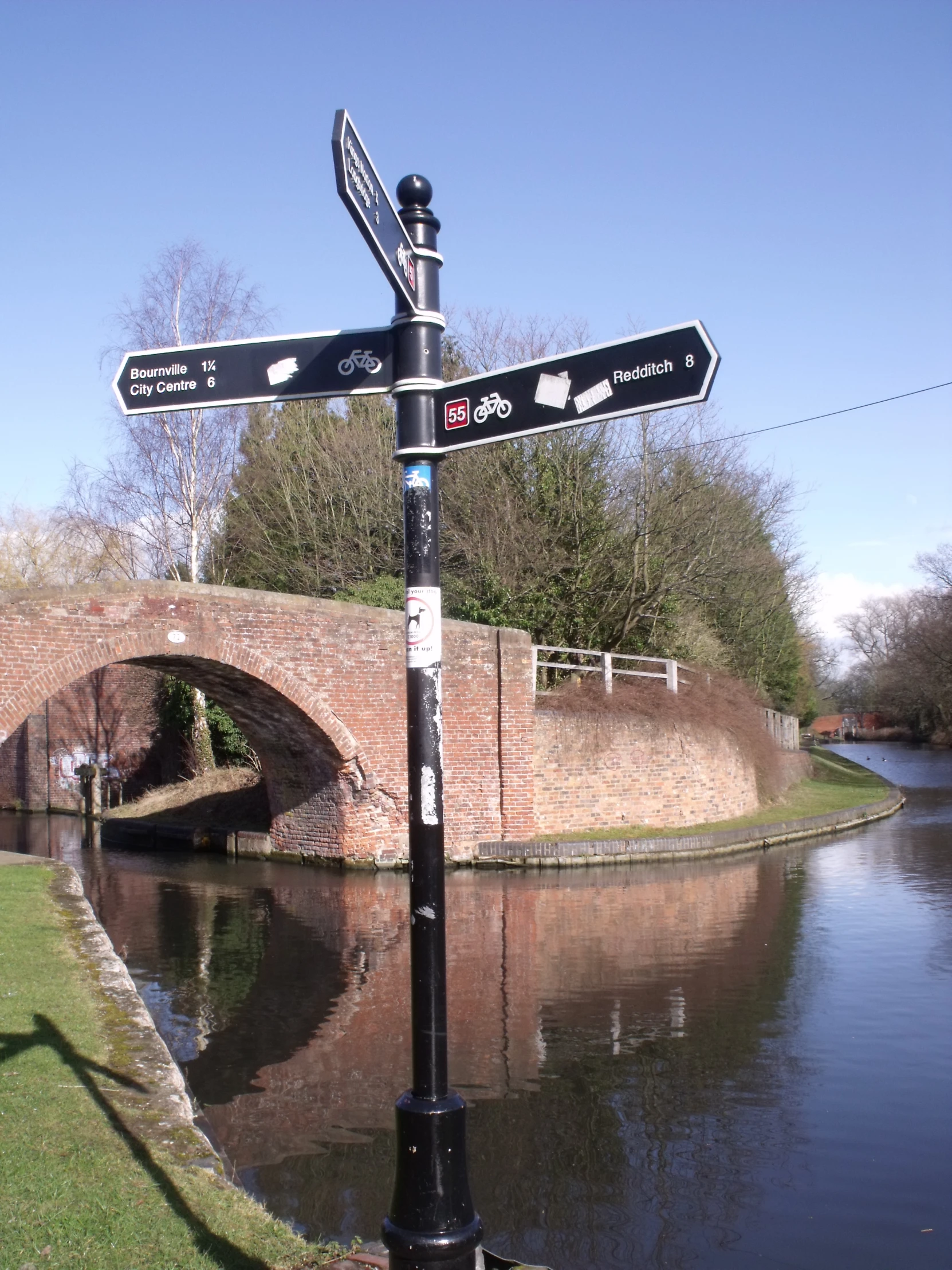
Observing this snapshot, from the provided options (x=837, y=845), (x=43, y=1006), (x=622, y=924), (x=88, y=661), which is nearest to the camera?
(x=43, y=1006)

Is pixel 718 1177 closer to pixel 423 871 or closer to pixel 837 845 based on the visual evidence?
pixel 423 871

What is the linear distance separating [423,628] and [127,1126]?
10.2 feet

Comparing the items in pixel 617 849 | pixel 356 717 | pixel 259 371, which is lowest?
pixel 617 849

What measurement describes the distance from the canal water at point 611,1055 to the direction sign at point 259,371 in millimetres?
3540

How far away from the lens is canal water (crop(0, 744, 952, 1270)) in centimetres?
505

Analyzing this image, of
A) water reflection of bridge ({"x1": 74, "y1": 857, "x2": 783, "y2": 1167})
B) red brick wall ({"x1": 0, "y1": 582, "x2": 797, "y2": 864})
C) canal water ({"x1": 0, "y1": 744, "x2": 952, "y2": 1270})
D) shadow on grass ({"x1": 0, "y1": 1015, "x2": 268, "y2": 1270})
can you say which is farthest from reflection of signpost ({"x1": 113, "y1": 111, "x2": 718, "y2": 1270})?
red brick wall ({"x1": 0, "y1": 582, "x2": 797, "y2": 864})

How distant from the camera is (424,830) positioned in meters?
3.33

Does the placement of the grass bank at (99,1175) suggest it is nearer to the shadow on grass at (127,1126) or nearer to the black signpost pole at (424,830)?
the shadow on grass at (127,1126)

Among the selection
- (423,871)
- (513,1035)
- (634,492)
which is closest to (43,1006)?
(513,1035)

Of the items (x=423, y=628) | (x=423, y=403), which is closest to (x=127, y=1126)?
(x=423, y=628)

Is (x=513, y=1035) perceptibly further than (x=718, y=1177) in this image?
Yes

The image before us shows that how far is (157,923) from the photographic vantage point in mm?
12328

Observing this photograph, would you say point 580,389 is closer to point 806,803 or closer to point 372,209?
point 372,209

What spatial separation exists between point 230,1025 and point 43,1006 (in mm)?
1635
